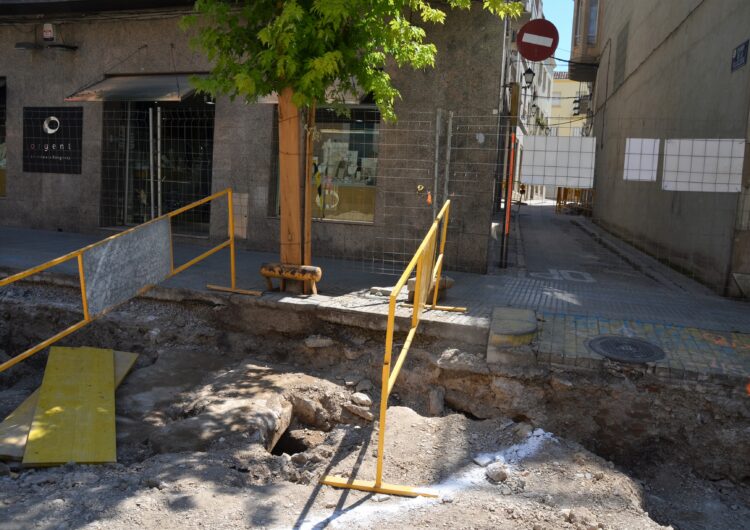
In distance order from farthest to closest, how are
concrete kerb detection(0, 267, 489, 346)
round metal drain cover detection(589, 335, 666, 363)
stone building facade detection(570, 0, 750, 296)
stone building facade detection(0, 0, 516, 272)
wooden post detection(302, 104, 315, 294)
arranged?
stone building facade detection(0, 0, 516, 272) < stone building facade detection(570, 0, 750, 296) < wooden post detection(302, 104, 315, 294) < concrete kerb detection(0, 267, 489, 346) < round metal drain cover detection(589, 335, 666, 363)

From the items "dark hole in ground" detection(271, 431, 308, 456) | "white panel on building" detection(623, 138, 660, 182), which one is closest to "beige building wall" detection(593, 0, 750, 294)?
"white panel on building" detection(623, 138, 660, 182)

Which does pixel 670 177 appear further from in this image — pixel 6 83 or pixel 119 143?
pixel 6 83

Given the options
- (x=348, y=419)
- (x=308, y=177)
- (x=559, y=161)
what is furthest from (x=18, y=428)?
(x=559, y=161)

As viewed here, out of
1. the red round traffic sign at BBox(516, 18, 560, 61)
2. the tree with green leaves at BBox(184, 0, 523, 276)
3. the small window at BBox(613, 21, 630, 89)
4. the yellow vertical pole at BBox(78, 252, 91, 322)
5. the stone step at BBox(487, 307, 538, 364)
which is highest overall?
the small window at BBox(613, 21, 630, 89)

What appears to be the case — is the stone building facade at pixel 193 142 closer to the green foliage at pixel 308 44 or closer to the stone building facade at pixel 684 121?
the green foliage at pixel 308 44

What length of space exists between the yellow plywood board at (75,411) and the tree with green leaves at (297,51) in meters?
2.55

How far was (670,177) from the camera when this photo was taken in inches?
357

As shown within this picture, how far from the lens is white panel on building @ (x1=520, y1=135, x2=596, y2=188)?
30.6 feet

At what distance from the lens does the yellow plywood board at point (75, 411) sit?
4605mm

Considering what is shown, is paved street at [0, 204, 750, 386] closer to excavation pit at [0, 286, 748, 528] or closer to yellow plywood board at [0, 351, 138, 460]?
excavation pit at [0, 286, 748, 528]

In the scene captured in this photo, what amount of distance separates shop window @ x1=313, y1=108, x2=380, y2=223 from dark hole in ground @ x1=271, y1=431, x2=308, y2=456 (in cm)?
531

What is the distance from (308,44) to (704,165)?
18.7ft

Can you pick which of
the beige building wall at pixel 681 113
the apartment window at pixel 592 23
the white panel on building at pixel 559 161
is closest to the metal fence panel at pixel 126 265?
the white panel on building at pixel 559 161

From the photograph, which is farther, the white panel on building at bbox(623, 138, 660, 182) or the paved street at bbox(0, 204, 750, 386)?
the white panel on building at bbox(623, 138, 660, 182)
